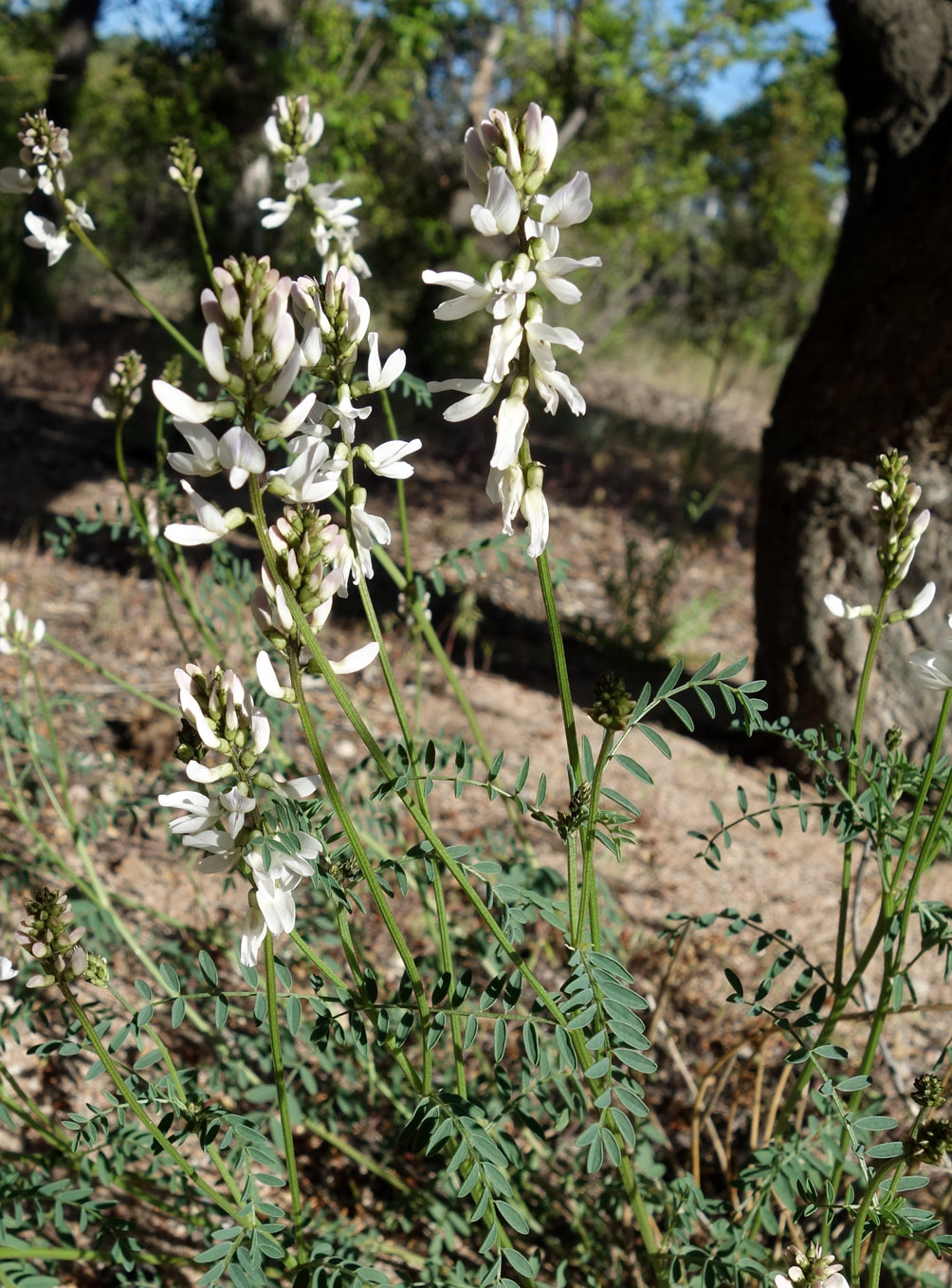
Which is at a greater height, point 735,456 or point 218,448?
point 218,448

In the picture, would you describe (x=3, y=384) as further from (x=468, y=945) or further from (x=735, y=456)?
(x=468, y=945)

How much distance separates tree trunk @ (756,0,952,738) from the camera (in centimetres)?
336

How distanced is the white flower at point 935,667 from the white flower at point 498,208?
0.65 m

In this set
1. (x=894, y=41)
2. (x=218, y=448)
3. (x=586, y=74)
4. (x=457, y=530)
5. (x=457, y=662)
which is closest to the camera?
(x=218, y=448)

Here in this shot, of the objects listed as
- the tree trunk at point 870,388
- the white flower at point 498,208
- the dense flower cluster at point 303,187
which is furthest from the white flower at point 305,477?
the tree trunk at point 870,388

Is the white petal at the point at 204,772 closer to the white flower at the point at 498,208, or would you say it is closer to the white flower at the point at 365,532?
the white flower at the point at 365,532

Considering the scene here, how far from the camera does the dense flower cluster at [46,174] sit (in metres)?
1.66

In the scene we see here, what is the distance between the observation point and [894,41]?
3502 mm

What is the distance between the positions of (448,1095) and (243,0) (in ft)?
29.9

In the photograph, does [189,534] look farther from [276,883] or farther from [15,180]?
[15,180]

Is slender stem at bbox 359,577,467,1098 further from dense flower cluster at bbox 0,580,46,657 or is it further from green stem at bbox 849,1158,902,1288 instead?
dense flower cluster at bbox 0,580,46,657

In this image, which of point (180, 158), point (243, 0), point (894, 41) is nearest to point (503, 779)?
point (180, 158)

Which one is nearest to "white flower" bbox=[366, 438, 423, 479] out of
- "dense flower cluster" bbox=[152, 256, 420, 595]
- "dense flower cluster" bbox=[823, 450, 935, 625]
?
"dense flower cluster" bbox=[152, 256, 420, 595]

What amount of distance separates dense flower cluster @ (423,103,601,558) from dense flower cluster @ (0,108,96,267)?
40.6 inches
